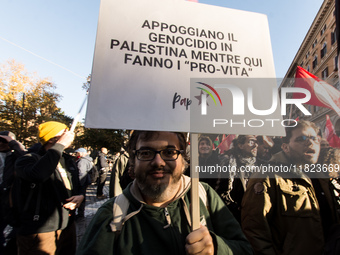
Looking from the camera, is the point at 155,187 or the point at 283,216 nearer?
the point at 155,187

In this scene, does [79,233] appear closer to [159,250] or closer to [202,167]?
[202,167]

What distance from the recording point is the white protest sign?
4.32 ft

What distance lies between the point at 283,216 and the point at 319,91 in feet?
7.44

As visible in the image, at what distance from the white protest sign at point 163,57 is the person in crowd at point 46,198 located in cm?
120

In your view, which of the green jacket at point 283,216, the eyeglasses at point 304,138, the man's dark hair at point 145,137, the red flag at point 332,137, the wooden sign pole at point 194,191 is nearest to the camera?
the wooden sign pole at point 194,191

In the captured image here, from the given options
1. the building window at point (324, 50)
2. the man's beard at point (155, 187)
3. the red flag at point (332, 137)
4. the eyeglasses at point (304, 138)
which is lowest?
the man's beard at point (155, 187)

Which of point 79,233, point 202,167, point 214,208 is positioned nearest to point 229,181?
point 202,167

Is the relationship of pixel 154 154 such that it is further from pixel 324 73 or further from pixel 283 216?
pixel 324 73

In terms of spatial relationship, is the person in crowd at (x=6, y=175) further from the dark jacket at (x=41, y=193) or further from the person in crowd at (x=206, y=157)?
the person in crowd at (x=206, y=157)

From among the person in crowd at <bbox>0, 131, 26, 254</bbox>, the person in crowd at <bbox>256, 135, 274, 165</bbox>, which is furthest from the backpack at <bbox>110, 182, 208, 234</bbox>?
the person in crowd at <bbox>256, 135, 274, 165</bbox>

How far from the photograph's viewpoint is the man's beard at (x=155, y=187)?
1.40m

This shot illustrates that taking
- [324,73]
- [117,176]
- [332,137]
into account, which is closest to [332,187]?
[117,176]

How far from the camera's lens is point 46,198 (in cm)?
230

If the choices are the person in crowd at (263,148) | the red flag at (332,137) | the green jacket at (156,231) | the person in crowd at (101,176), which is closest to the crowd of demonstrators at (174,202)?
the green jacket at (156,231)
